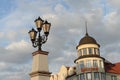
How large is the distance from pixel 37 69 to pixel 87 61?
46186mm

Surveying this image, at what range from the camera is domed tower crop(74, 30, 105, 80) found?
57900 mm

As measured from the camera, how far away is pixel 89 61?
58250 millimetres

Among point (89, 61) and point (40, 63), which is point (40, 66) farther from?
point (89, 61)

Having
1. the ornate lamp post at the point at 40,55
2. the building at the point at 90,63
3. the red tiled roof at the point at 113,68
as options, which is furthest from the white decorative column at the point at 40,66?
the red tiled roof at the point at 113,68

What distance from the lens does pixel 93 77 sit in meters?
57.6

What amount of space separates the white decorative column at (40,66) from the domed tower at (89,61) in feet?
148

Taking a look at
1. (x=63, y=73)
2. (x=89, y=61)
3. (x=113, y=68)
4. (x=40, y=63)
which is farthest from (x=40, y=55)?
(x=63, y=73)

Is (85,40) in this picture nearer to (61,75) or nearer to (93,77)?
(93,77)

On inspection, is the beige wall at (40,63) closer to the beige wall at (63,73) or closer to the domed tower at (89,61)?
the domed tower at (89,61)

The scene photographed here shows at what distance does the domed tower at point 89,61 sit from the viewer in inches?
2280

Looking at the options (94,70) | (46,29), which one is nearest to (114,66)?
(94,70)

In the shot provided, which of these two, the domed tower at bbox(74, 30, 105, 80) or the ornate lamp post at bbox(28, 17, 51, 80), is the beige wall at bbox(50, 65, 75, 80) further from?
the ornate lamp post at bbox(28, 17, 51, 80)

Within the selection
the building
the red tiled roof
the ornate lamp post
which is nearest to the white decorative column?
the ornate lamp post

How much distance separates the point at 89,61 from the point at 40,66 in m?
46.0
